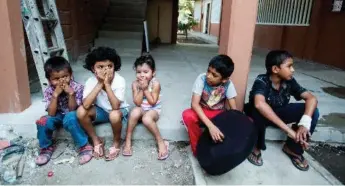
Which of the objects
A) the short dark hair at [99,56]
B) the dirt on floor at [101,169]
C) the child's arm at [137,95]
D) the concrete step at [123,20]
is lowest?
the dirt on floor at [101,169]

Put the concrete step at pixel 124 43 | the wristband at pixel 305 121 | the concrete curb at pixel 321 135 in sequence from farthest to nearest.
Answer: the concrete step at pixel 124 43 < the concrete curb at pixel 321 135 < the wristband at pixel 305 121

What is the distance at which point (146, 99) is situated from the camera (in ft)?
7.96

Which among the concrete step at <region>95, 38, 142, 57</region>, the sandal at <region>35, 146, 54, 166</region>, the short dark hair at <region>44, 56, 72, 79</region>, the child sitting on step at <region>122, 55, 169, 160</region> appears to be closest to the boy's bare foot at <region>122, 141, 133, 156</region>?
the child sitting on step at <region>122, 55, 169, 160</region>

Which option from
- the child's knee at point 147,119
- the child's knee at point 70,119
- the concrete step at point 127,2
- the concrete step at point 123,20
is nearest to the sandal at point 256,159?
the child's knee at point 147,119

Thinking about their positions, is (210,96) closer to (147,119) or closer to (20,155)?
(147,119)

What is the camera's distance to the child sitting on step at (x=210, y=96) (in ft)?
7.00

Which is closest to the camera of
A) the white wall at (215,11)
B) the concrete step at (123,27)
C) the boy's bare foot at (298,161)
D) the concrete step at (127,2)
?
the boy's bare foot at (298,161)

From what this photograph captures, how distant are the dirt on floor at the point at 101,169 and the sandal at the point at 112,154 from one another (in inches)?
1.4

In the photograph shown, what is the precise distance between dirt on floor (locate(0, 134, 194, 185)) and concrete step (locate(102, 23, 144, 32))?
498cm

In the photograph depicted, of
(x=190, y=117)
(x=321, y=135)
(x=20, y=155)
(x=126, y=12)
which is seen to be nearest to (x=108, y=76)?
(x=190, y=117)

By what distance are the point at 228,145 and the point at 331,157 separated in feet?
3.99

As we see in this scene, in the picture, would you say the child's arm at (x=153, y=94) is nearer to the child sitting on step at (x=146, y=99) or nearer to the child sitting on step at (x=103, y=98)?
the child sitting on step at (x=146, y=99)

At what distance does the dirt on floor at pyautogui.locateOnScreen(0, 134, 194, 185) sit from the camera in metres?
2.03

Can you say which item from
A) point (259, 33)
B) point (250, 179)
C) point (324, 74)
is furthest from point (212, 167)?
point (259, 33)
